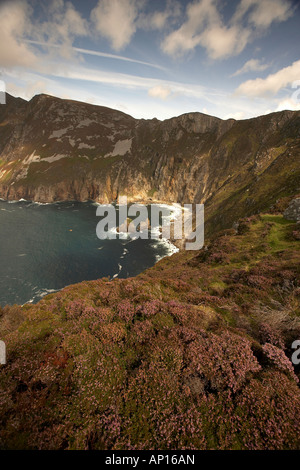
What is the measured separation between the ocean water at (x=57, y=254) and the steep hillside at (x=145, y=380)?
155 ft

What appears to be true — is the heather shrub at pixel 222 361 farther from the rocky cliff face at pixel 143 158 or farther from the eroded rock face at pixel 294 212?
the rocky cliff face at pixel 143 158

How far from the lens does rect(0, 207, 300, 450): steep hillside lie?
5.29 m

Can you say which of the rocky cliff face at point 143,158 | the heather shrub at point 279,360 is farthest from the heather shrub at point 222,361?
the rocky cliff face at point 143,158

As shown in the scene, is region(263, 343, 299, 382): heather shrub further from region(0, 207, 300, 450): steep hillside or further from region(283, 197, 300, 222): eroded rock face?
region(283, 197, 300, 222): eroded rock face

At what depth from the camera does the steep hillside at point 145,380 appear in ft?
17.4

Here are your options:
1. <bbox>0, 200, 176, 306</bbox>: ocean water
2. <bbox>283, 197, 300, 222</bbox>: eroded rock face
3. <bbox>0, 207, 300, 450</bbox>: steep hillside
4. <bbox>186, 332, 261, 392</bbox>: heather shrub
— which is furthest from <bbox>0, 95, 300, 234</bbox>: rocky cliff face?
<bbox>186, 332, 261, 392</bbox>: heather shrub

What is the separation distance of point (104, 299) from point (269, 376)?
9229 mm

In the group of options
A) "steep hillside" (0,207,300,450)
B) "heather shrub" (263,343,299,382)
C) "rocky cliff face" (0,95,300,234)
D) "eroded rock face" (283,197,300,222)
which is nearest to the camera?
"steep hillside" (0,207,300,450)

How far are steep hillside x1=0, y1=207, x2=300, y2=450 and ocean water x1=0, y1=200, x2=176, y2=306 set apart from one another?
47.1 m

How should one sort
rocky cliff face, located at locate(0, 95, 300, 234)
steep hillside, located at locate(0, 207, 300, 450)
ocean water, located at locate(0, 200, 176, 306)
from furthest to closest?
rocky cliff face, located at locate(0, 95, 300, 234)
ocean water, located at locate(0, 200, 176, 306)
steep hillside, located at locate(0, 207, 300, 450)
